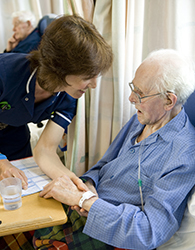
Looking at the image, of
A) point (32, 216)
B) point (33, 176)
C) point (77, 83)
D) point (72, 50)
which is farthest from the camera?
point (33, 176)

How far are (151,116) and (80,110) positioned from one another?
64 cm

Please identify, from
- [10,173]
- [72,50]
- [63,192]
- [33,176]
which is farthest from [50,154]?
[72,50]

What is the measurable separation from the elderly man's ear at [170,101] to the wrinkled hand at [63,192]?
23.7 inches

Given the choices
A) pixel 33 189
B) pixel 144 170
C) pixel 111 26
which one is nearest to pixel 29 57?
pixel 111 26

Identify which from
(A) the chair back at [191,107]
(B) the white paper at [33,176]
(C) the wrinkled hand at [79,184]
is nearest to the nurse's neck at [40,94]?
(B) the white paper at [33,176]

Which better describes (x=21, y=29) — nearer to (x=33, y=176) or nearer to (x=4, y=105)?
(x=4, y=105)

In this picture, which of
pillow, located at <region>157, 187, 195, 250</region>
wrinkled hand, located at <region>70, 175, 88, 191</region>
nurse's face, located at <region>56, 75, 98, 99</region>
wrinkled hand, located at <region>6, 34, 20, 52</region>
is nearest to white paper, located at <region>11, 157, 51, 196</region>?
wrinkled hand, located at <region>70, 175, 88, 191</region>

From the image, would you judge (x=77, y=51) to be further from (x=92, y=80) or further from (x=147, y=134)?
(x=147, y=134)

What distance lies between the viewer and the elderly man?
42.8 inches

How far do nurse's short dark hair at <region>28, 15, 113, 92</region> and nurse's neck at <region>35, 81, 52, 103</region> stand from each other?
0.27 metres

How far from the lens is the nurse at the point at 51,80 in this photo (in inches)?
47.6

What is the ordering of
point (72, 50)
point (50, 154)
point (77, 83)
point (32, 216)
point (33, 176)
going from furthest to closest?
1. point (50, 154)
2. point (33, 176)
3. point (77, 83)
4. point (72, 50)
5. point (32, 216)

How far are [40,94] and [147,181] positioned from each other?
847 mm

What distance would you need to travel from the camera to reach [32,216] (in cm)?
108
